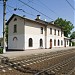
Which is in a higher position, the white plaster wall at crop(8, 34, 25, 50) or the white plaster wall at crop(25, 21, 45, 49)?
the white plaster wall at crop(25, 21, 45, 49)

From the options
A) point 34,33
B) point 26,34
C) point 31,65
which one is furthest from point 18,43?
point 31,65

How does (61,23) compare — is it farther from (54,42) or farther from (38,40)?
(38,40)

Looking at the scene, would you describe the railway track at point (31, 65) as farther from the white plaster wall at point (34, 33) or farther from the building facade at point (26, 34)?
the white plaster wall at point (34, 33)

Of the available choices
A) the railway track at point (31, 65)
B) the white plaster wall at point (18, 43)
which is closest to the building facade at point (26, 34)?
the white plaster wall at point (18, 43)

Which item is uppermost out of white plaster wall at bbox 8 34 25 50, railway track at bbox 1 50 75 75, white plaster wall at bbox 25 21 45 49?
white plaster wall at bbox 25 21 45 49

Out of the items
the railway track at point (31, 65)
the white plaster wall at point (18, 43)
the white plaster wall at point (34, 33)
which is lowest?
the railway track at point (31, 65)

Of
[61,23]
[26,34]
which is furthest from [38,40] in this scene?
[61,23]

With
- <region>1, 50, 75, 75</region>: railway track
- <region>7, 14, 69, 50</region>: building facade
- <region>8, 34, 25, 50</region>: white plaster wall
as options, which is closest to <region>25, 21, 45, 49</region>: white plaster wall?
<region>7, 14, 69, 50</region>: building facade

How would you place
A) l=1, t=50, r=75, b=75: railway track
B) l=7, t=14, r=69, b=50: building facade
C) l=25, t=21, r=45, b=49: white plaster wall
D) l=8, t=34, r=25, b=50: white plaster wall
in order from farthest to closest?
l=25, t=21, r=45, b=49: white plaster wall, l=7, t=14, r=69, b=50: building facade, l=8, t=34, r=25, b=50: white plaster wall, l=1, t=50, r=75, b=75: railway track

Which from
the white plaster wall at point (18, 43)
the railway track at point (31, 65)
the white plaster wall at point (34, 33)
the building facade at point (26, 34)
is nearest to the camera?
the railway track at point (31, 65)

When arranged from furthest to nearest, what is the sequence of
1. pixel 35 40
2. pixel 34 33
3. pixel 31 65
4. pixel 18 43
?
pixel 35 40 < pixel 34 33 < pixel 18 43 < pixel 31 65

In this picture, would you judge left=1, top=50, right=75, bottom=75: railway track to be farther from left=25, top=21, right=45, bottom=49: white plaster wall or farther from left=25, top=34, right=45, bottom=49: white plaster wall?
left=25, top=21, right=45, bottom=49: white plaster wall

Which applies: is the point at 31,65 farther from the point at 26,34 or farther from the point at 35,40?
the point at 35,40

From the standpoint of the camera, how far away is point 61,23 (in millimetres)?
78812
